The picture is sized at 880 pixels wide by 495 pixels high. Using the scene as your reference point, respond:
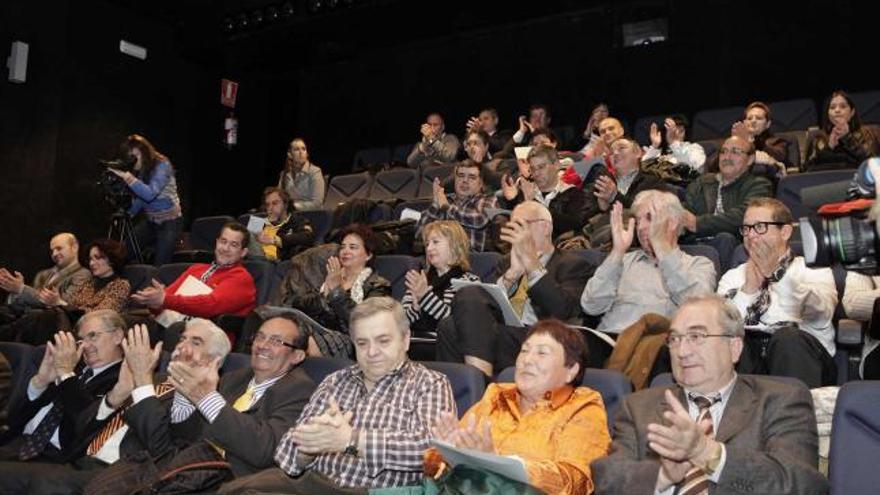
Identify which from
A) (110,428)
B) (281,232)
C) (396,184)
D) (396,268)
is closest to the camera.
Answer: (110,428)

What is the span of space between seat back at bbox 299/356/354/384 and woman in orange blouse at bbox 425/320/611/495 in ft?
2.36

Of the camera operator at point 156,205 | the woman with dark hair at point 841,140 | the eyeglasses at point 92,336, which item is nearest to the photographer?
the eyeglasses at point 92,336

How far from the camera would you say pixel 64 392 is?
330cm

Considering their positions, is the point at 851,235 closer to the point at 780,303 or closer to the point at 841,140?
the point at 780,303

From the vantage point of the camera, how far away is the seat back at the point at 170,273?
4.96 meters

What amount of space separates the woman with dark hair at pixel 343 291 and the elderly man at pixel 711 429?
162 centimetres

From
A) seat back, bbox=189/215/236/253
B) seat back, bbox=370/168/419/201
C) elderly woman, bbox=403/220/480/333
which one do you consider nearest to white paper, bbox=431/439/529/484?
elderly woman, bbox=403/220/480/333

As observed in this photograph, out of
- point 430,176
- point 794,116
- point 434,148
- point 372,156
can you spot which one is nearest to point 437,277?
point 430,176

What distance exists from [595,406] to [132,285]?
3.55m

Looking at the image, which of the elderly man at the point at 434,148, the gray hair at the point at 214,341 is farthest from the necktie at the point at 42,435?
→ the elderly man at the point at 434,148

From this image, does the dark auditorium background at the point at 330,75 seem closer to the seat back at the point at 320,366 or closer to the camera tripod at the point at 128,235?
the camera tripod at the point at 128,235

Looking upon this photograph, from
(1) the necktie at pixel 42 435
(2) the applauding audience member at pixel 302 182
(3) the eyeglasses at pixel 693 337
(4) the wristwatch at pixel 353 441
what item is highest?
(2) the applauding audience member at pixel 302 182

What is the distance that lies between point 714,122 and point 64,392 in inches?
207

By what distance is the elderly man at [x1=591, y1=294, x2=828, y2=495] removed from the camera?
1795 millimetres
